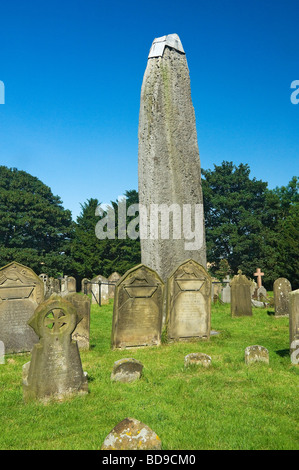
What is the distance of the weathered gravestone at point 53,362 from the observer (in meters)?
5.17

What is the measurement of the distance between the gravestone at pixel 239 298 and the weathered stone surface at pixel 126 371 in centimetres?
812

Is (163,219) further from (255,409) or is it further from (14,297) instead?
(255,409)

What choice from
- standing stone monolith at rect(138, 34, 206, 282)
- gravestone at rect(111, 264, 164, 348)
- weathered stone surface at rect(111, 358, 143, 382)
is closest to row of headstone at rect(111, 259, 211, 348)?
gravestone at rect(111, 264, 164, 348)

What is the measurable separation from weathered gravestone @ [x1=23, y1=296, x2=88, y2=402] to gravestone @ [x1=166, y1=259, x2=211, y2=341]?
394 cm

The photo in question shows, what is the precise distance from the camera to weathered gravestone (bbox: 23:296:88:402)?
5172mm

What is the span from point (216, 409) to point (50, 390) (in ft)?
7.31

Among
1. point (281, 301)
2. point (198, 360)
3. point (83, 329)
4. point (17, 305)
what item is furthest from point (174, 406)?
point (281, 301)

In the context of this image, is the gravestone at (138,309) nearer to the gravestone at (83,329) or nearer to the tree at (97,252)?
the gravestone at (83,329)

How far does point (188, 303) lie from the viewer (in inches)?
366

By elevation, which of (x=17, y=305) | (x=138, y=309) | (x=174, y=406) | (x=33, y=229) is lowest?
(x=174, y=406)

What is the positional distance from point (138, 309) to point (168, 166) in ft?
13.1

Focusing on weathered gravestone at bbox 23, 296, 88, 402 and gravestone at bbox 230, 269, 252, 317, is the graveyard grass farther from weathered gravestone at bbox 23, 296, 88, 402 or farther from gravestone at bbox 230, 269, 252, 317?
gravestone at bbox 230, 269, 252, 317

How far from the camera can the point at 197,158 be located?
11070 millimetres

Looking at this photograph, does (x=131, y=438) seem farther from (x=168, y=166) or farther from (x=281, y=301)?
(x=281, y=301)
